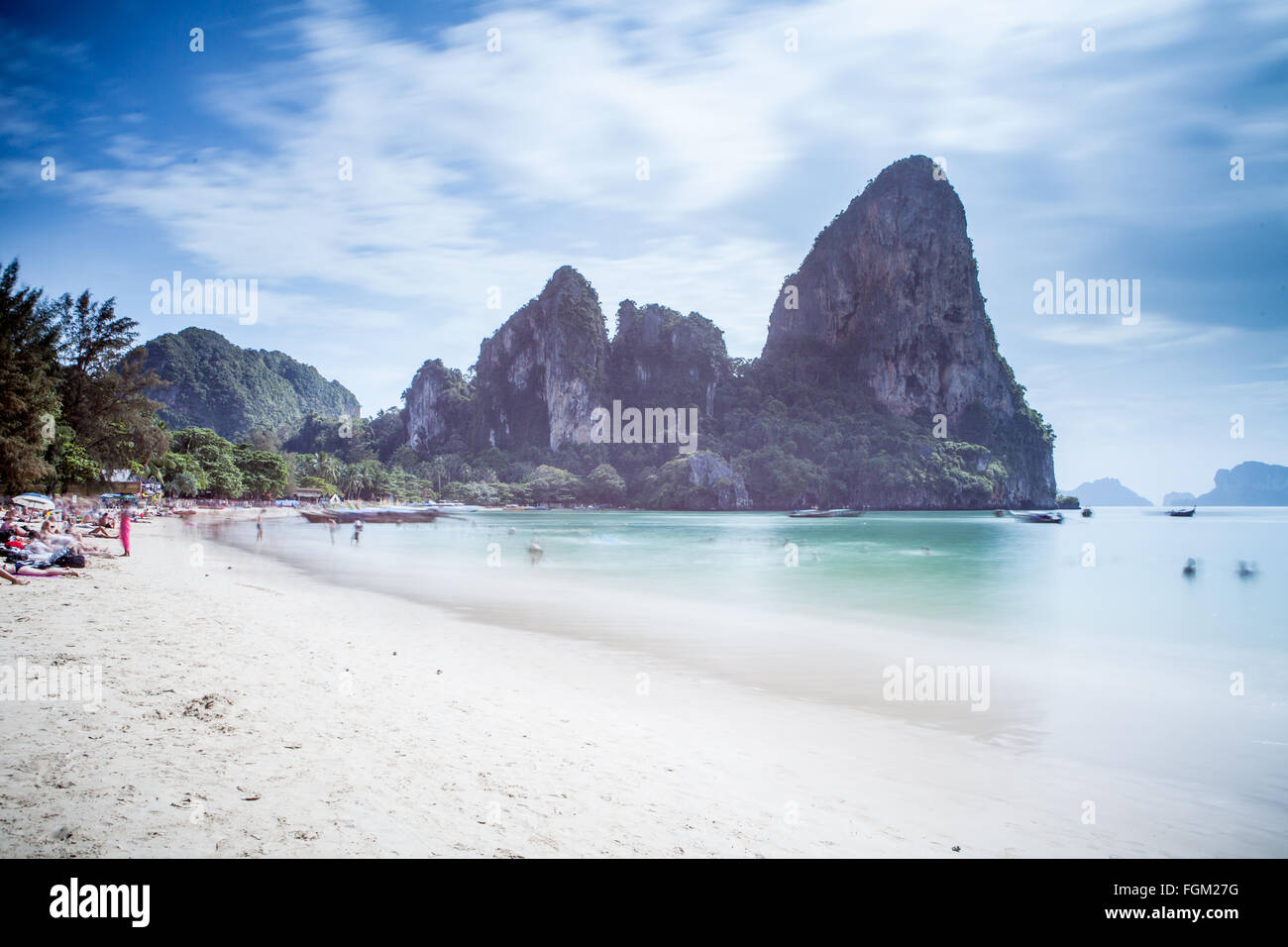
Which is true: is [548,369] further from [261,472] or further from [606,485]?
[261,472]

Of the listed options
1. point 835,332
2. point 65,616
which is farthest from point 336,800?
point 835,332

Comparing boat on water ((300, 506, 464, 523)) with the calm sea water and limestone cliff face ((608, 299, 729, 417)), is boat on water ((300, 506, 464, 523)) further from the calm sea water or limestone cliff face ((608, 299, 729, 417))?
limestone cliff face ((608, 299, 729, 417))

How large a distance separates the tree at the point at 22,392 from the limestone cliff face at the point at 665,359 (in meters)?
133

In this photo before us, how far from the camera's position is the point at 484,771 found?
4.81 m

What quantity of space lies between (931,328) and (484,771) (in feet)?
591

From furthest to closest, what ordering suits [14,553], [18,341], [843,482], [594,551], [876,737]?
Result: [843,482], [594,551], [18,341], [14,553], [876,737]

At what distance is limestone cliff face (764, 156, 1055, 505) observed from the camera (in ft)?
538

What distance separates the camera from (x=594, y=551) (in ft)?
126

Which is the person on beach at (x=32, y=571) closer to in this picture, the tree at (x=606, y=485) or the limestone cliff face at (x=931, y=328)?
the tree at (x=606, y=485)

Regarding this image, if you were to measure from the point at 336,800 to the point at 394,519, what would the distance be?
77057mm

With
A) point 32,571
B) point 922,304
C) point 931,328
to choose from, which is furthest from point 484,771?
point 922,304

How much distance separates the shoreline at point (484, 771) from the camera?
12.0 ft

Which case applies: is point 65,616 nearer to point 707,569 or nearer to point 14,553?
point 14,553

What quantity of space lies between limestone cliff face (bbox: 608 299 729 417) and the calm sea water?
130092mm
